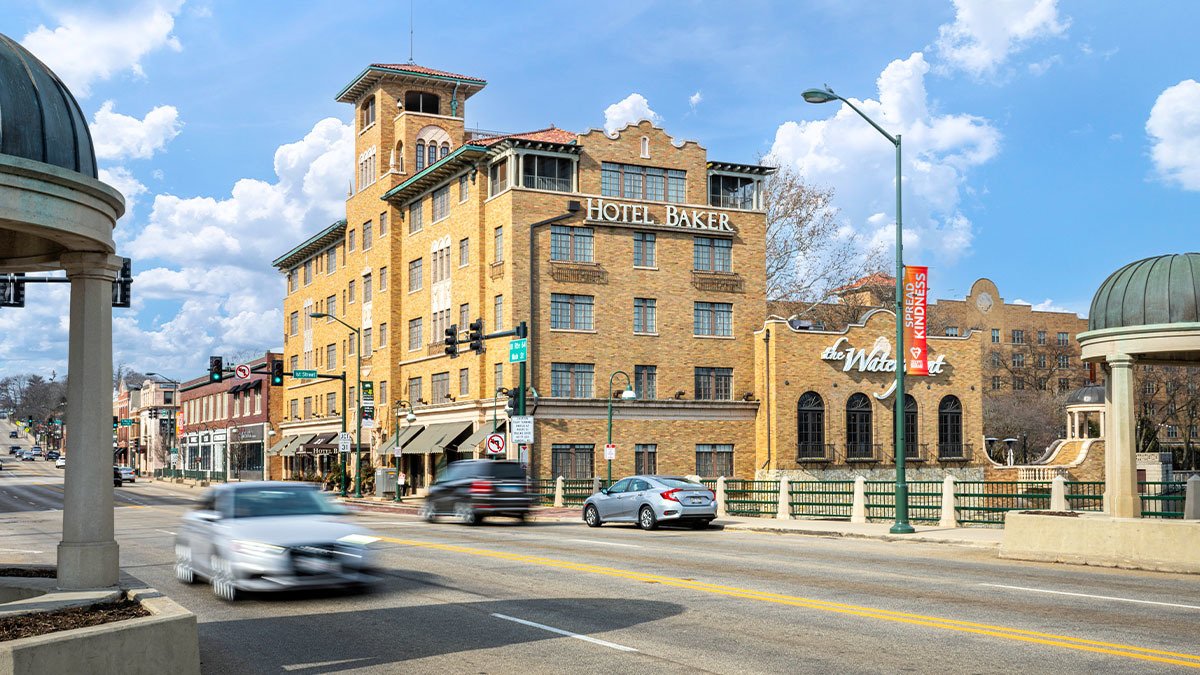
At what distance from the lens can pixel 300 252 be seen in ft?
265

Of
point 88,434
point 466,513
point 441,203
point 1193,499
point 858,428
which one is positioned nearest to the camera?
point 88,434

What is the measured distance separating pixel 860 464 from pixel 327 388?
37.3 metres

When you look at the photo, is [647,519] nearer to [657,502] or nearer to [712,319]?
[657,502]

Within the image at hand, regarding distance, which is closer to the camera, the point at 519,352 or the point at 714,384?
the point at 519,352

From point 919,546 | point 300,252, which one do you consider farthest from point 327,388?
point 919,546

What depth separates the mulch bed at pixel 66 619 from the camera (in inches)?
308

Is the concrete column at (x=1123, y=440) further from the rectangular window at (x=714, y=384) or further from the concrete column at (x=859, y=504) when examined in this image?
the rectangular window at (x=714, y=384)

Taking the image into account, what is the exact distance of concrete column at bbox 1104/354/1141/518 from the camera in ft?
61.9

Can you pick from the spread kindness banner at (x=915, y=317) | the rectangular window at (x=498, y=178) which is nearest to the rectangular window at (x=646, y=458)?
the spread kindness banner at (x=915, y=317)

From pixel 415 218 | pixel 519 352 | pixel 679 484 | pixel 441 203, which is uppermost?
pixel 441 203

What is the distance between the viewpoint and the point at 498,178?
170ft

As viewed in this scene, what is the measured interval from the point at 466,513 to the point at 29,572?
21847 mm

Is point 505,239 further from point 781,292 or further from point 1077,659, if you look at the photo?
point 1077,659

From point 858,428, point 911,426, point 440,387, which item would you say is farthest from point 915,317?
point 440,387
